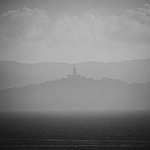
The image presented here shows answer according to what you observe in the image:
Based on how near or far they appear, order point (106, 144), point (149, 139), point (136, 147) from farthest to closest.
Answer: point (149, 139) → point (106, 144) → point (136, 147)

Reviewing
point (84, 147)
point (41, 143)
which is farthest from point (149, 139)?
point (41, 143)

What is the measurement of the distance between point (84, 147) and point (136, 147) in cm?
1527

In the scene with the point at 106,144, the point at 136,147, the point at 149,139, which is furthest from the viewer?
A: the point at 149,139

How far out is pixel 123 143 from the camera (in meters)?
96.2

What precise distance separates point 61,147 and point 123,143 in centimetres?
2069

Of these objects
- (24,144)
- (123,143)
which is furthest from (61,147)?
(123,143)

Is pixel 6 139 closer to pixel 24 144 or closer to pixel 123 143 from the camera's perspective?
pixel 24 144

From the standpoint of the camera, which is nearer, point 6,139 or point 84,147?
point 84,147

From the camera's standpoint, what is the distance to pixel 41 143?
97.1 m

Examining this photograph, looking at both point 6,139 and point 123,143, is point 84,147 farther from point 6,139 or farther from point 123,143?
point 6,139

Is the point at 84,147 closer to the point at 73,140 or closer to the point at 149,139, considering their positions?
the point at 73,140


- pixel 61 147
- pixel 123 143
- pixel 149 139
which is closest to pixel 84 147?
pixel 61 147

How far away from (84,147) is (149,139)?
25.7 metres

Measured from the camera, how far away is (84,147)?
88.9 metres
